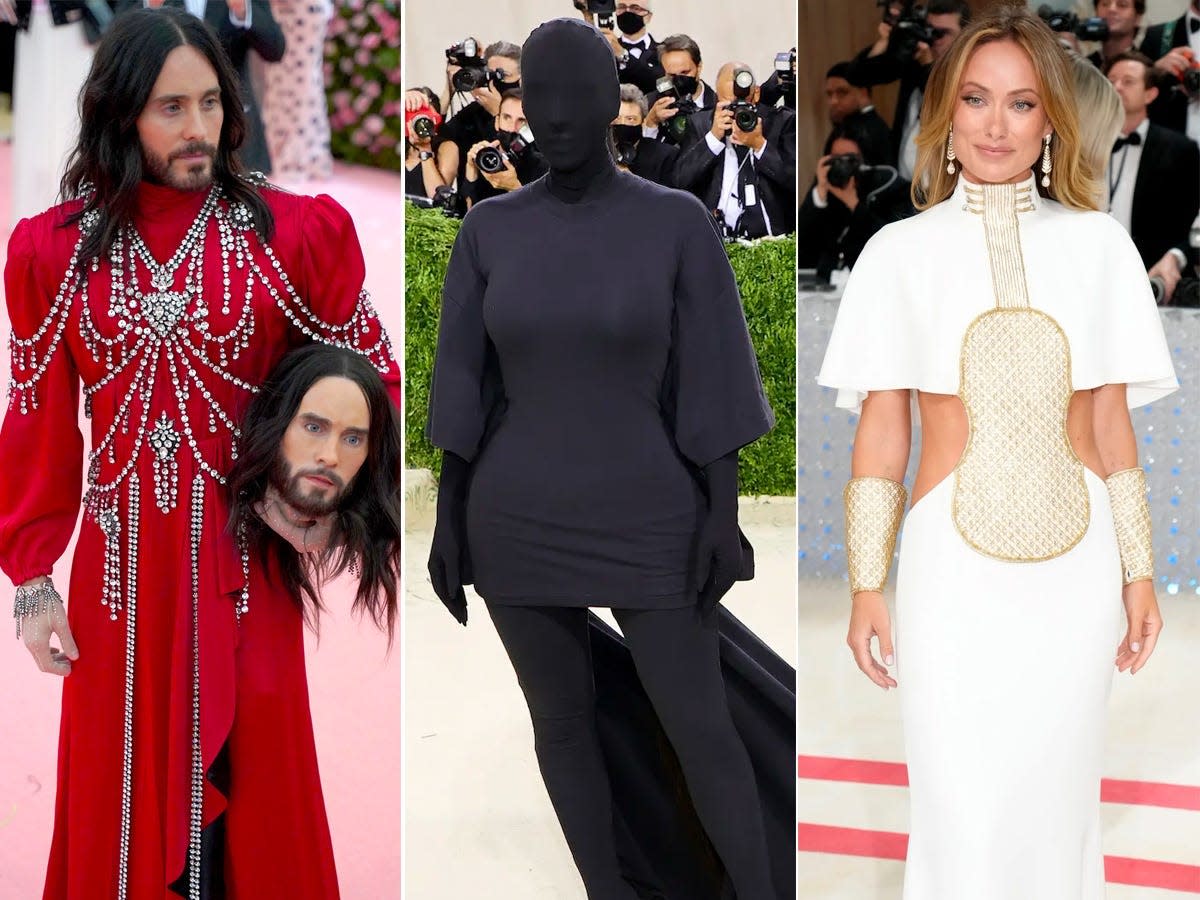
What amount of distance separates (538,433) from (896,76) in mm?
2649

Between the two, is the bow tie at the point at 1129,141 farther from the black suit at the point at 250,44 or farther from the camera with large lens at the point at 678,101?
the black suit at the point at 250,44

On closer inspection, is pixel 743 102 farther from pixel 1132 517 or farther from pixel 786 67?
pixel 1132 517

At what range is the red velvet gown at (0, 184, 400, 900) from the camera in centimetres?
268

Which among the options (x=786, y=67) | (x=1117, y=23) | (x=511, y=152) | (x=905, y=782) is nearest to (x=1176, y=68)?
(x=1117, y=23)

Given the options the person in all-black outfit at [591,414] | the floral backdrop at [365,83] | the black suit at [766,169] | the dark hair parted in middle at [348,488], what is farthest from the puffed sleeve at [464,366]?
the black suit at [766,169]

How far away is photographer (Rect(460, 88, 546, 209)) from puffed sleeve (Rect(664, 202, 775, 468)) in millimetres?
442

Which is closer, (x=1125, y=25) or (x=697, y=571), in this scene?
(x=697, y=571)

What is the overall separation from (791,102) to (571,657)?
1147mm

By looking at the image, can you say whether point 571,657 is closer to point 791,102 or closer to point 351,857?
point 351,857

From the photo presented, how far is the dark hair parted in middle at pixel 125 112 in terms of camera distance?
103 inches

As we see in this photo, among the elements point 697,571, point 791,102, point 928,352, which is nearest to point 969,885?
point 697,571

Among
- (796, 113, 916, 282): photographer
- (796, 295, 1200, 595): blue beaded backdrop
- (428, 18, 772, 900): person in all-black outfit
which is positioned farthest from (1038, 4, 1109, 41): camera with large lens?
(428, 18, 772, 900): person in all-black outfit

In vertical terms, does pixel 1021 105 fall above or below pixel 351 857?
above

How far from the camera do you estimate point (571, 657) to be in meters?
2.79
